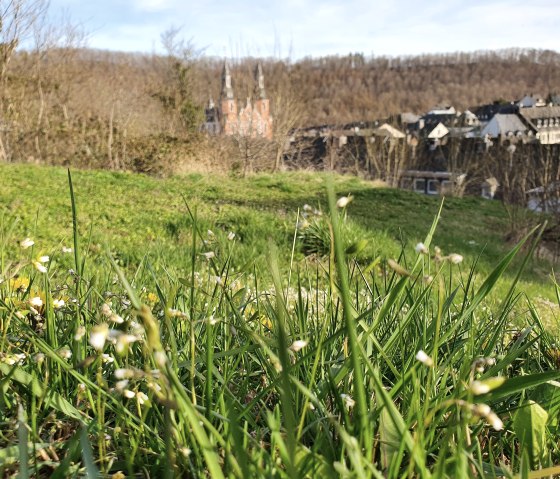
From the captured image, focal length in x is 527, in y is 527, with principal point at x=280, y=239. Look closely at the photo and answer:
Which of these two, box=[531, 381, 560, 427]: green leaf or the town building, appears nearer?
box=[531, 381, 560, 427]: green leaf

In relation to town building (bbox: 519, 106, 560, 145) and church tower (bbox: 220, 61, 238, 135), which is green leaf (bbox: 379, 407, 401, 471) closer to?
church tower (bbox: 220, 61, 238, 135)

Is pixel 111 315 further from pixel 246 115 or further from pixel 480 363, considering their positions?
pixel 246 115

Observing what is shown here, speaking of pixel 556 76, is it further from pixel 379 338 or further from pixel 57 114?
pixel 379 338

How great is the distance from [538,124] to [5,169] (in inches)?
2292

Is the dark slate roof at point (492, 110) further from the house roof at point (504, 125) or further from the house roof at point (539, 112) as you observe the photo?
the house roof at point (504, 125)

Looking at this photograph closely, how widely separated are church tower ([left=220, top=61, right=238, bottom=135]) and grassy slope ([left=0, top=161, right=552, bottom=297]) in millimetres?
3356

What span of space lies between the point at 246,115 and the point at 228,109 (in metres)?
1.37

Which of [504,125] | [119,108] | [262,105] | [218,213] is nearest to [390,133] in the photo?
[262,105]

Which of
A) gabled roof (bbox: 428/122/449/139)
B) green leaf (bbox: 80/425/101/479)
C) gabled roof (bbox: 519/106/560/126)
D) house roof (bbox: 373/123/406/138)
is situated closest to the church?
house roof (bbox: 373/123/406/138)

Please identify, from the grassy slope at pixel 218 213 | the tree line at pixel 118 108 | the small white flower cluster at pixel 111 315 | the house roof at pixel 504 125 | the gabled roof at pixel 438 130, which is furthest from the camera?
the gabled roof at pixel 438 130

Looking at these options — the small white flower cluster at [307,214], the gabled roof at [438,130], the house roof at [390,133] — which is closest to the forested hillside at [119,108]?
the house roof at [390,133]

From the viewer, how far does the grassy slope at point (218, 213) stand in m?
5.50

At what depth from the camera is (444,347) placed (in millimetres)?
1100

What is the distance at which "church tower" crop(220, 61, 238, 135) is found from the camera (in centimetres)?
1637
